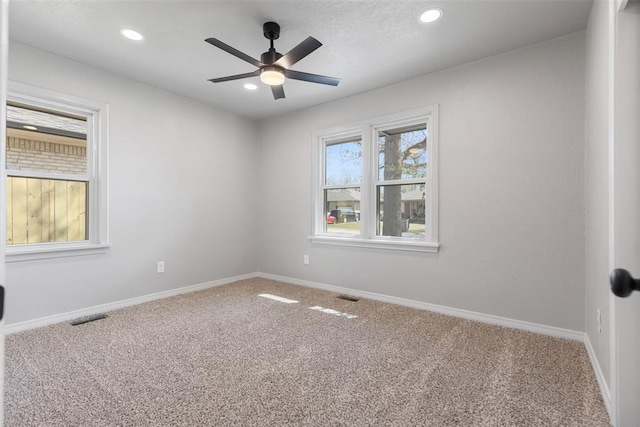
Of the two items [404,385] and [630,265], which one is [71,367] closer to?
[404,385]

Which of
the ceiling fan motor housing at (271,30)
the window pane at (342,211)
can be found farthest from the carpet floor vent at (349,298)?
the ceiling fan motor housing at (271,30)

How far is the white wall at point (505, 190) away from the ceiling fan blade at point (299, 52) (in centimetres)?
166

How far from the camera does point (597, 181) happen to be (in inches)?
80.5

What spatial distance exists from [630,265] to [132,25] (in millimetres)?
3426

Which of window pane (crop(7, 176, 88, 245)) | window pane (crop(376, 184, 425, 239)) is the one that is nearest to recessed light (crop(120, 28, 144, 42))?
window pane (crop(7, 176, 88, 245))

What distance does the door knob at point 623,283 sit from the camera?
0.84m

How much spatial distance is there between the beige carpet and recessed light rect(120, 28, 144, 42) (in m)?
2.54

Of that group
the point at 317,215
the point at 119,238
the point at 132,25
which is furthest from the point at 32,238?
the point at 317,215

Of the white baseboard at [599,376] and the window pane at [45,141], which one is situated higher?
the window pane at [45,141]

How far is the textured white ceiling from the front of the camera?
7.48 ft

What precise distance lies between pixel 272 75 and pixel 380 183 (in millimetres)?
1893

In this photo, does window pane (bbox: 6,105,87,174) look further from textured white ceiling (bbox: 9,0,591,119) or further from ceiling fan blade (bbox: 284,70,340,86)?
ceiling fan blade (bbox: 284,70,340,86)

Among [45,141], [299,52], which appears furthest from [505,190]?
[45,141]

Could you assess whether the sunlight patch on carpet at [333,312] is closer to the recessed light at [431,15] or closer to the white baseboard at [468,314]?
the white baseboard at [468,314]
